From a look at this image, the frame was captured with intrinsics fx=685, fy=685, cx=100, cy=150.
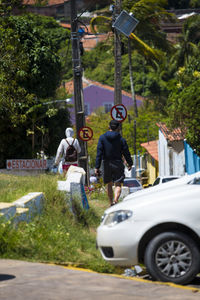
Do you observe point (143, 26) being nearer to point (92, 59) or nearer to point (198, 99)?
point (198, 99)

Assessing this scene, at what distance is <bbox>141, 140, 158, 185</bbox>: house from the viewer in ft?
180

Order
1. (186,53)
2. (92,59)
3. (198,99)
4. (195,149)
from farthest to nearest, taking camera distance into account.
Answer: (92,59) → (186,53) → (195,149) → (198,99)

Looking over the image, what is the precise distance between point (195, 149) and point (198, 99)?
312 centimetres

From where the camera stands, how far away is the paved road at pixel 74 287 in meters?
6.21

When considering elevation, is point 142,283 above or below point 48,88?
below

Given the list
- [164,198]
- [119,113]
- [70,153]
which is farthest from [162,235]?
[119,113]

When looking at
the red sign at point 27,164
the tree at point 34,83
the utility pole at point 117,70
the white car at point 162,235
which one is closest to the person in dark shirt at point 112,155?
the white car at point 162,235

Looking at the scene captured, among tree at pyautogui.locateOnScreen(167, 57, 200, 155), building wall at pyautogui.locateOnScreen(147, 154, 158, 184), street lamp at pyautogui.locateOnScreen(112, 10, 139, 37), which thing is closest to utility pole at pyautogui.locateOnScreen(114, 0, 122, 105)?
street lamp at pyautogui.locateOnScreen(112, 10, 139, 37)

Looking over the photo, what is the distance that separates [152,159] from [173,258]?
169 feet

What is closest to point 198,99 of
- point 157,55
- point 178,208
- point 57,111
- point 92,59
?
point 57,111

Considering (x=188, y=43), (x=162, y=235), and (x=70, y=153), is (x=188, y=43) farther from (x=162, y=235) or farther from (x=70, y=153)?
(x=162, y=235)

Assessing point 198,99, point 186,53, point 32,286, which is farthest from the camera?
point 186,53

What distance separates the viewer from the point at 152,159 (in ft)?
192

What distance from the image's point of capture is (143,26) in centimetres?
4956
